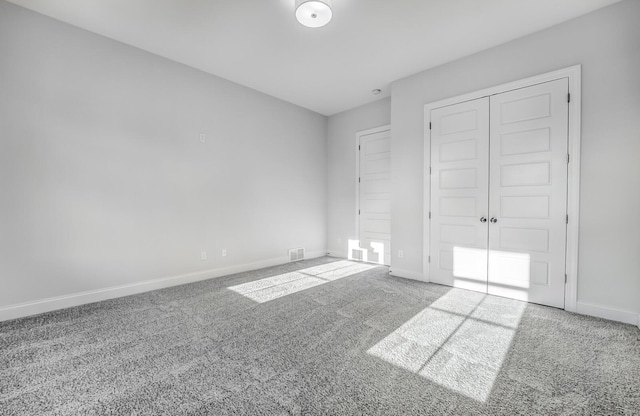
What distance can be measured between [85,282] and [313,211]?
368 cm

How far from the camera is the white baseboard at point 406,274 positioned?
392cm

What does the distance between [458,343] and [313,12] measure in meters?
3.17

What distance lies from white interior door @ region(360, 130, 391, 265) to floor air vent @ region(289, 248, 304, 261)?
3.81ft

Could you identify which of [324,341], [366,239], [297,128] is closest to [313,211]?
[366,239]

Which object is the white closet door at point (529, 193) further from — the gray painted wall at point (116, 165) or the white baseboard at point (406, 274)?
the gray painted wall at point (116, 165)

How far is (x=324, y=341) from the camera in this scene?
85.6 inches

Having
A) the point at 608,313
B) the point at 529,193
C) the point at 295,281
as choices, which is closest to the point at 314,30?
the point at 529,193

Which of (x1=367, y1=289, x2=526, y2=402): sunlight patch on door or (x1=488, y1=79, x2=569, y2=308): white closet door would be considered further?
(x1=488, y1=79, x2=569, y2=308): white closet door

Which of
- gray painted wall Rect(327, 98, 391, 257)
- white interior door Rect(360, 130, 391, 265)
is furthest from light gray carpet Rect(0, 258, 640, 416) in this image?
gray painted wall Rect(327, 98, 391, 257)

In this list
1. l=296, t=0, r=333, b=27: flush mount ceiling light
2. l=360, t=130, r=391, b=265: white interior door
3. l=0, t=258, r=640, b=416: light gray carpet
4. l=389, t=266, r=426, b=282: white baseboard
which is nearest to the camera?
l=0, t=258, r=640, b=416: light gray carpet

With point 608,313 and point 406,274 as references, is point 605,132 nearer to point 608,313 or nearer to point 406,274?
point 608,313

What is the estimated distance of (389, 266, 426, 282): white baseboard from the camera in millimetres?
3916

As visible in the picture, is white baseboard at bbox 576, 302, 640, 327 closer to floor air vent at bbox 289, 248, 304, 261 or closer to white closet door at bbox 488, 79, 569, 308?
white closet door at bbox 488, 79, 569, 308

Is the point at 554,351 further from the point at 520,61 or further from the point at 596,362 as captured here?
the point at 520,61
